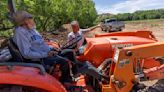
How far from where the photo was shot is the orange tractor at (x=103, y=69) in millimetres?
4492

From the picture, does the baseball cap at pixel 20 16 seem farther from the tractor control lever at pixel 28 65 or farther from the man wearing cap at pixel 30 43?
the tractor control lever at pixel 28 65

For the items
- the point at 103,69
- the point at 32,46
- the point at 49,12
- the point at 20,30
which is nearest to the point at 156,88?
the point at 103,69

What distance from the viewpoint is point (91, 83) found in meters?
5.55

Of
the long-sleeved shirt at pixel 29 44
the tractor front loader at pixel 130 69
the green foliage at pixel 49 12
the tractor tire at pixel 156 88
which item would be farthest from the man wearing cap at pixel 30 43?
the green foliage at pixel 49 12

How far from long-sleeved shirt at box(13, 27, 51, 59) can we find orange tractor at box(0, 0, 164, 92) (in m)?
0.08

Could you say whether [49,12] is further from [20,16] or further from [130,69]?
[20,16]

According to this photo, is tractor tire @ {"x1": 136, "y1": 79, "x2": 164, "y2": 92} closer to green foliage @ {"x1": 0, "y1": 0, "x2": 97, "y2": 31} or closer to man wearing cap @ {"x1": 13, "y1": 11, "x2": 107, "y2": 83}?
man wearing cap @ {"x1": 13, "y1": 11, "x2": 107, "y2": 83}

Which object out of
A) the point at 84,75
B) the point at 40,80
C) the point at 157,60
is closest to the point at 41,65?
the point at 40,80

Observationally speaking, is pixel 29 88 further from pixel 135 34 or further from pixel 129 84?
pixel 135 34

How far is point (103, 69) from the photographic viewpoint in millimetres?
5539

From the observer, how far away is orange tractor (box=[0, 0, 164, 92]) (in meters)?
4.49

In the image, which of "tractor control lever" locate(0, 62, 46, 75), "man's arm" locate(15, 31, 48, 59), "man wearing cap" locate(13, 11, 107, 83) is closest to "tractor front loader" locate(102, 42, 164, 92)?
"man wearing cap" locate(13, 11, 107, 83)

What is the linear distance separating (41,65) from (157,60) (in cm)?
195

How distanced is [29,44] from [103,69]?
1.29m
